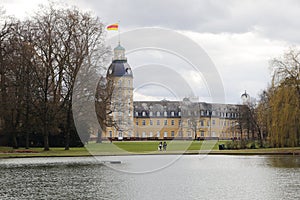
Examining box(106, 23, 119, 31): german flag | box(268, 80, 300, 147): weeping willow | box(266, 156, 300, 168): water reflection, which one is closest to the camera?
box(266, 156, 300, 168): water reflection

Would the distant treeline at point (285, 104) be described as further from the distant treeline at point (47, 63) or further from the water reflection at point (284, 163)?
the distant treeline at point (47, 63)

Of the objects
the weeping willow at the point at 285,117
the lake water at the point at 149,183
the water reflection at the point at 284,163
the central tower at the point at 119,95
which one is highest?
the central tower at the point at 119,95

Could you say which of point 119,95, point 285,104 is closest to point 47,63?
point 119,95

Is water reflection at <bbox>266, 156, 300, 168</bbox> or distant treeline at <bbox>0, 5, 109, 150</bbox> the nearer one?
water reflection at <bbox>266, 156, 300, 168</bbox>

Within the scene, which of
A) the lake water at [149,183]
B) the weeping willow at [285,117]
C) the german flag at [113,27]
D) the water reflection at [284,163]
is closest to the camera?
the lake water at [149,183]

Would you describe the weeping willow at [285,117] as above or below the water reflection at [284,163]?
above

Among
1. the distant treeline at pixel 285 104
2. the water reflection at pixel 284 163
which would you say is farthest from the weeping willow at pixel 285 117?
the water reflection at pixel 284 163

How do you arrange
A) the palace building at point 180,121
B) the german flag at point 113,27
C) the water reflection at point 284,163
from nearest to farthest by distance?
the water reflection at point 284,163 < the german flag at point 113,27 < the palace building at point 180,121

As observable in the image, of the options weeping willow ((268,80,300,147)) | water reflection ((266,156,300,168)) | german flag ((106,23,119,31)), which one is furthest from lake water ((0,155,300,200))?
german flag ((106,23,119,31))

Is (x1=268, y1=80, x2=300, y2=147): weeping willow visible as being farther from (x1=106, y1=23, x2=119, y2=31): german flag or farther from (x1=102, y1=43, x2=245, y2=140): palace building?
(x1=102, y1=43, x2=245, y2=140): palace building

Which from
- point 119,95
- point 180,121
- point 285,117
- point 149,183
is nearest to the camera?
point 149,183

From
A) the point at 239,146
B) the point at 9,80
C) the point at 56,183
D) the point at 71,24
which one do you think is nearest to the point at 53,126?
the point at 9,80

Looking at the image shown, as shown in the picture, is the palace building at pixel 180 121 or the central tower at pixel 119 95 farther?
the palace building at pixel 180 121

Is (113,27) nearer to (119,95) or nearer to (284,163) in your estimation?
(119,95)
